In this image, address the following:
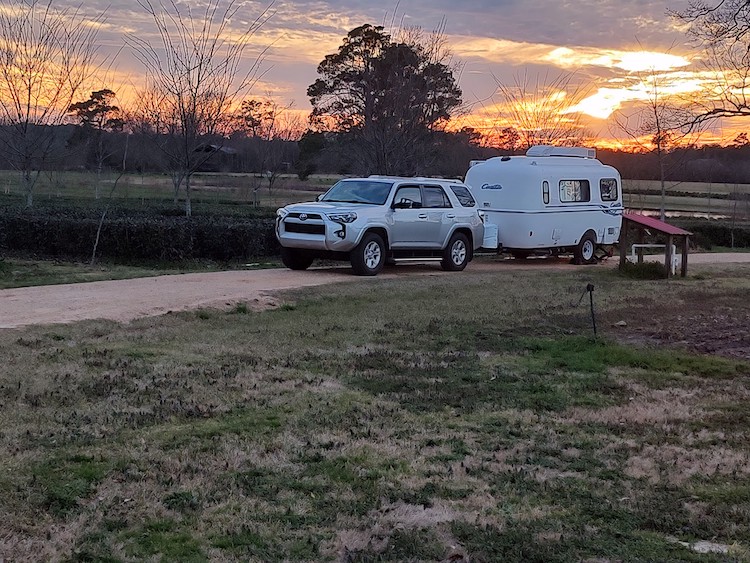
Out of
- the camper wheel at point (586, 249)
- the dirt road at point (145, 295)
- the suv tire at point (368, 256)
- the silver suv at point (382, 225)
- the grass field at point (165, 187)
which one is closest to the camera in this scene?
the dirt road at point (145, 295)

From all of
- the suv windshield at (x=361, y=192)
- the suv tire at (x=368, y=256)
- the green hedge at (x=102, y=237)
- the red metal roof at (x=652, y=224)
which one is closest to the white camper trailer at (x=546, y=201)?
the red metal roof at (x=652, y=224)

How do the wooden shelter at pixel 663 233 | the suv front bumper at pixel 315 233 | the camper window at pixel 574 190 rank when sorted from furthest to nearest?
the camper window at pixel 574 190 → the wooden shelter at pixel 663 233 → the suv front bumper at pixel 315 233

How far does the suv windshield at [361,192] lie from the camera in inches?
572

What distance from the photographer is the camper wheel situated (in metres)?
18.8

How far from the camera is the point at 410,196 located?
1493 centimetres

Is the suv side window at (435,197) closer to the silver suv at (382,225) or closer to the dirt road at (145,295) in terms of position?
the silver suv at (382,225)

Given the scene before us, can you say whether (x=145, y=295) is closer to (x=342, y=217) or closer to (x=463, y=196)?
(x=342, y=217)

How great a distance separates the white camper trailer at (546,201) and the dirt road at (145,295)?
4.85 m

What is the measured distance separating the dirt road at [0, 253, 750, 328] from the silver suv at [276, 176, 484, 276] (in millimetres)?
471

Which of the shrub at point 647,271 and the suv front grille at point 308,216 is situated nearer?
the suv front grille at point 308,216

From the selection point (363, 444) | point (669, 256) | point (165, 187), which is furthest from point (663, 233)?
point (165, 187)

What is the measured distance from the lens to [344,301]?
1121 cm

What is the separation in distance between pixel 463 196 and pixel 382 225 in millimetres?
2459

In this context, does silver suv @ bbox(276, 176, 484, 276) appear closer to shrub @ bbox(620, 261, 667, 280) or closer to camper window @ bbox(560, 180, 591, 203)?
camper window @ bbox(560, 180, 591, 203)
